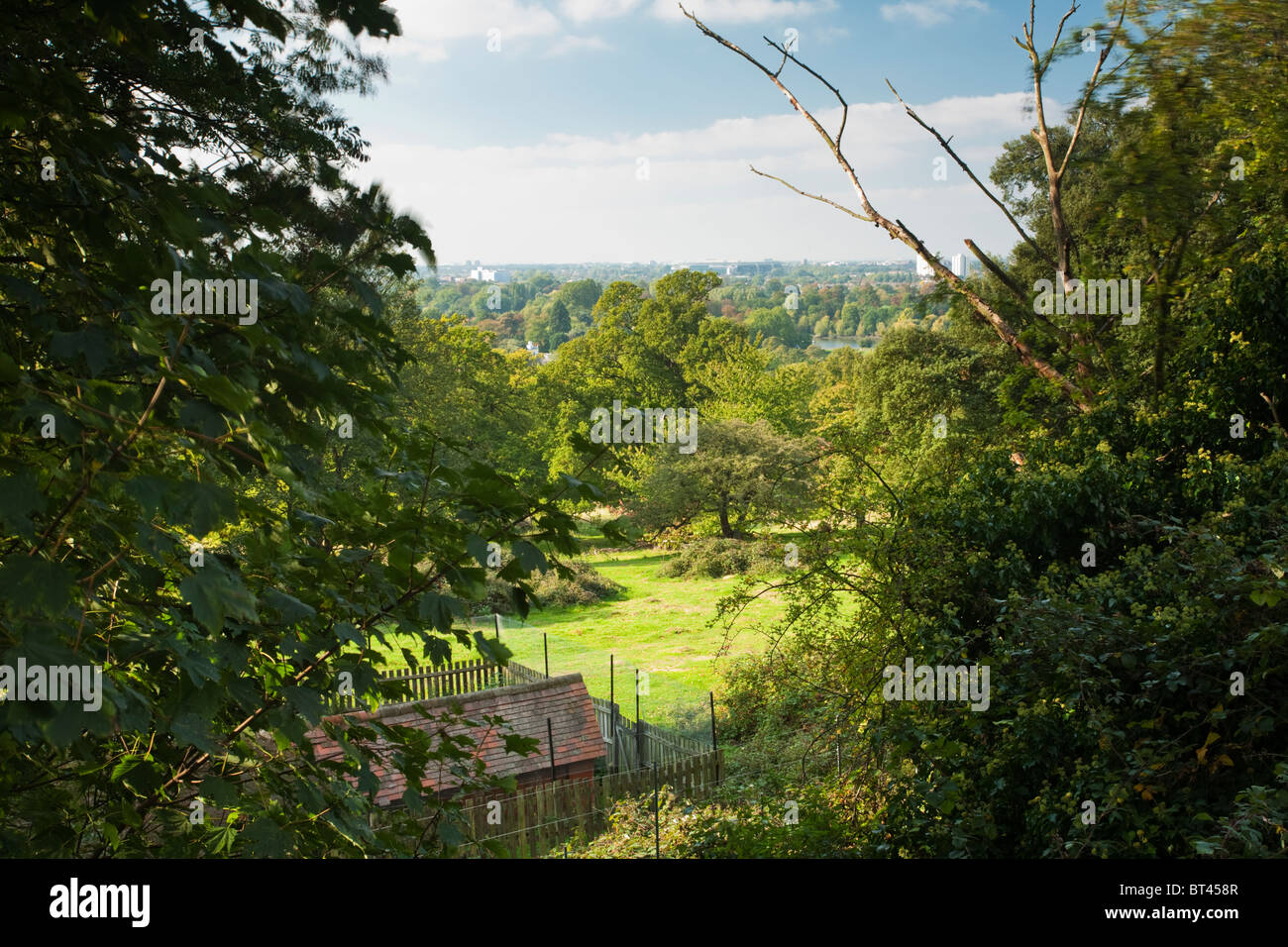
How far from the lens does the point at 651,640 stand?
22.1m

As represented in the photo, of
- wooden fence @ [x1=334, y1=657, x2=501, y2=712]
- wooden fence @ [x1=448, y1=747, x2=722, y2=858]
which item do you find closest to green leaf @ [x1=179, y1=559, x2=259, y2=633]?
wooden fence @ [x1=448, y1=747, x2=722, y2=858]

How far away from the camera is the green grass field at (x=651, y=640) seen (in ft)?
55.1

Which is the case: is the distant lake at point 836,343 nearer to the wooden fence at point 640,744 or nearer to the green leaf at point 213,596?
the wooden fence at point 640,744

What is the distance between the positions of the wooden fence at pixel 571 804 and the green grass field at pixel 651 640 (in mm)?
4112

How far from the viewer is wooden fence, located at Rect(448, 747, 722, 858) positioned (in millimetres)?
8673

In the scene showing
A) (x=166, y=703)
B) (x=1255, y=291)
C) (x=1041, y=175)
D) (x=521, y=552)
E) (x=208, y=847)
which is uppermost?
(x=1041, y=175)

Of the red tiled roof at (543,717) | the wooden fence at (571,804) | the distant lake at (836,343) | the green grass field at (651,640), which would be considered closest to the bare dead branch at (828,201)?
the wooden fence at (571,804)

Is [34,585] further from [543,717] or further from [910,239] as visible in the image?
[543,717]

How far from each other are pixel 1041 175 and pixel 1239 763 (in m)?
17.0

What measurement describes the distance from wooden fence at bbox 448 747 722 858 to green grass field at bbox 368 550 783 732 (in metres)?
4.11

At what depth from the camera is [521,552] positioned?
5.97ft

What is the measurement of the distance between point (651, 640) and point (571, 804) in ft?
42.1

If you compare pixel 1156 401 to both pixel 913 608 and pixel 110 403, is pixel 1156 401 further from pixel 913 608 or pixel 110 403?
pixel 110 403
